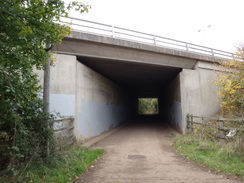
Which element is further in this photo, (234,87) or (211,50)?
(211,50)

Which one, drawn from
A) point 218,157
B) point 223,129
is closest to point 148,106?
point 223,129

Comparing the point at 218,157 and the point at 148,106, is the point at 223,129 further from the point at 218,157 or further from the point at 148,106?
the point at 148,106

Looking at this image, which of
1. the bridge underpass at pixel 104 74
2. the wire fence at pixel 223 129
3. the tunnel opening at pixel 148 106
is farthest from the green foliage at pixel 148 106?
the wire fence at pixel 223 129

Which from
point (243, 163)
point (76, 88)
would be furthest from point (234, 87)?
point (76, 88)

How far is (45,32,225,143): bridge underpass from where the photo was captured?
924cm

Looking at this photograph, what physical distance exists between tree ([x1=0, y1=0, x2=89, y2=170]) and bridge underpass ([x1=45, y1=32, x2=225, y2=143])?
398 cm

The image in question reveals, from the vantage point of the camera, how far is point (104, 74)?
566 inches

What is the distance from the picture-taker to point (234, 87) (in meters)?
10.4

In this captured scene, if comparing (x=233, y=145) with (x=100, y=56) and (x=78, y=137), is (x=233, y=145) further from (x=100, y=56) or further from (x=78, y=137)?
(x=100, y=56)

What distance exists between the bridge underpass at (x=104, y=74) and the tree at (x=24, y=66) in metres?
3.98

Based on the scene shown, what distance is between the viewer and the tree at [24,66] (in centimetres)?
396

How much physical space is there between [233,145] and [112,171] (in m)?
3.90

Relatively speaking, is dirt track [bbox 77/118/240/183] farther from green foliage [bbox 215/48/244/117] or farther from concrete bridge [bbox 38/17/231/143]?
green foliage [bbox 215/48/244/117]

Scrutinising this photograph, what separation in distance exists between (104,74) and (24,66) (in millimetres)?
10231
